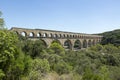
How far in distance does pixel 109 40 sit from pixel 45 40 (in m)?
41.0

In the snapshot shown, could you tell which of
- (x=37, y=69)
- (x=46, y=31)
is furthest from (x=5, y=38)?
(x=46, y=31)

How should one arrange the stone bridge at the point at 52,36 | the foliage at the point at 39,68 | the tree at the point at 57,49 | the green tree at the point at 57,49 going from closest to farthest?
1. the foliage at the point at 39,68
2. the green tree at the point at 57,49
3. the tree at the point at 57,49
4. the stone bridge at the point at 52,36

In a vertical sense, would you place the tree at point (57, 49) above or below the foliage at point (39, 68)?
→ below

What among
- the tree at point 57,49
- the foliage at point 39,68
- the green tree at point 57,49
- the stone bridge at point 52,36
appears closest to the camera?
the foliage at point 39,68

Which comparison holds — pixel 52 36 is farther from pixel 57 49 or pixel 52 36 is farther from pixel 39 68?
pixel 39 68

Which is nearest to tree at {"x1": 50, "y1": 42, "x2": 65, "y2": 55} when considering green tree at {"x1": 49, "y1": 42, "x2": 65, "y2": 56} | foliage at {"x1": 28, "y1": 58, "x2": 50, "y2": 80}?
green tree at {"x1": 49, "y1": 42, "x2": 65, "y2": 56}

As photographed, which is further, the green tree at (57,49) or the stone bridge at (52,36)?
the stone bridge at (52,36)

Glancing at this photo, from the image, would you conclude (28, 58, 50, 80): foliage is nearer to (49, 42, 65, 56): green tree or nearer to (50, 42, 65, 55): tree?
(49, 42, 65, 56): green tree

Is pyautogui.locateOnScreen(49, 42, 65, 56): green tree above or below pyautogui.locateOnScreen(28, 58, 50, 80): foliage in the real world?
below

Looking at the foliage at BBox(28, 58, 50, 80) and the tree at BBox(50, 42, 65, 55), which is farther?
the tree at BBox(50, 42, 65, 55)

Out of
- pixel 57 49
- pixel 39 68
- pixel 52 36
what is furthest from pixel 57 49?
pixel 39 68

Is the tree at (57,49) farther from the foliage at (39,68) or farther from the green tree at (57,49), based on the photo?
the foliage at (39,68)

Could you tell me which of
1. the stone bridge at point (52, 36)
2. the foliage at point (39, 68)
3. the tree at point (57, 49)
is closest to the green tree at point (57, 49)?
the tree at point (57, 49)

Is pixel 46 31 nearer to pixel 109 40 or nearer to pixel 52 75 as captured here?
pixel 52 75
